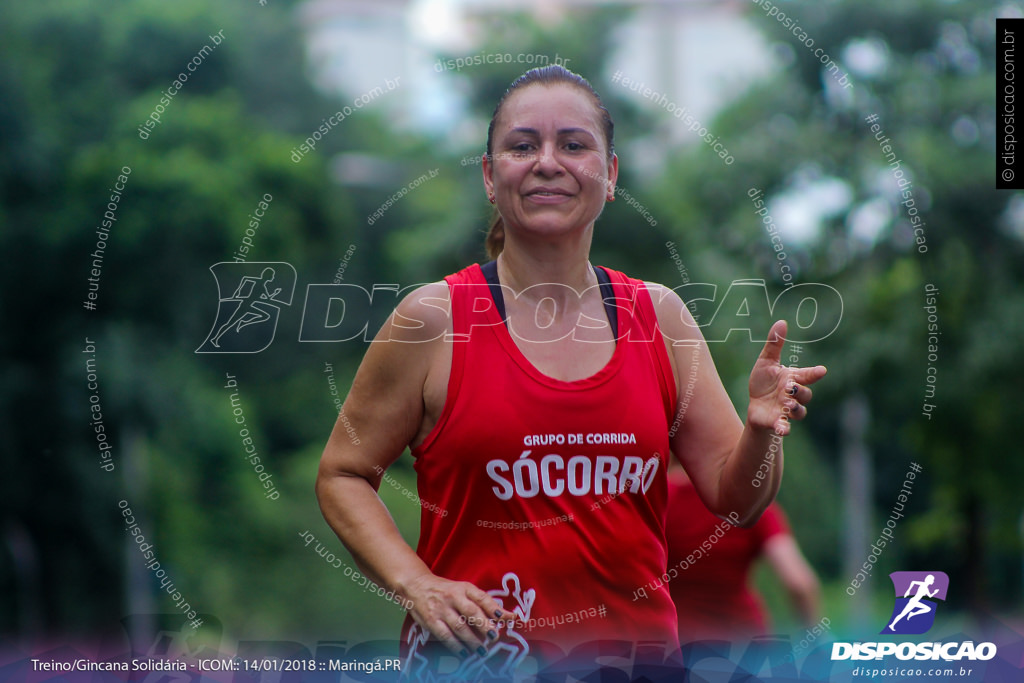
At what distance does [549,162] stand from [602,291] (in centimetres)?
35

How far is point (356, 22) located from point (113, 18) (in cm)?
1590

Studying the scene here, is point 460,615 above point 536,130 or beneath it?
beneath

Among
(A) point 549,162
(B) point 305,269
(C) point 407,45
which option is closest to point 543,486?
(A) point 549,162

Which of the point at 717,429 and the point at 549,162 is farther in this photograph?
the point at 717,429

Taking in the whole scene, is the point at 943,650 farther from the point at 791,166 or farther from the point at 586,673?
the point at 791,166

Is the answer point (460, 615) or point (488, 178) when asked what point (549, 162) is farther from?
point (460, 615)

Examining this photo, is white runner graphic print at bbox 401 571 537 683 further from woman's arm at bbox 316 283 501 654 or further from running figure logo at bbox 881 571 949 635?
running figure logo at bbox 881 571 949 635

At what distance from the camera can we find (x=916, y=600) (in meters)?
3.18

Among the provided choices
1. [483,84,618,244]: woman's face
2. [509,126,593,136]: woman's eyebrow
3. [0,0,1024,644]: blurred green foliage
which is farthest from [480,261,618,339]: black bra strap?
[0,0,1024,644]: blurred green foliage

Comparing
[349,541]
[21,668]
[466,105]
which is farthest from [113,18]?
[349,541]

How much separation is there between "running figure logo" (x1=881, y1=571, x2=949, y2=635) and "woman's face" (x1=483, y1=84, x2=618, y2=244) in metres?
1.63

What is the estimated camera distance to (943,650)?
10.0 ft

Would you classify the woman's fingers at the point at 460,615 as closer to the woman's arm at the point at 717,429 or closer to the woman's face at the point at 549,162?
the woman's arm at the point at 717,429

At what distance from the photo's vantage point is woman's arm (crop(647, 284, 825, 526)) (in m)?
2.26
